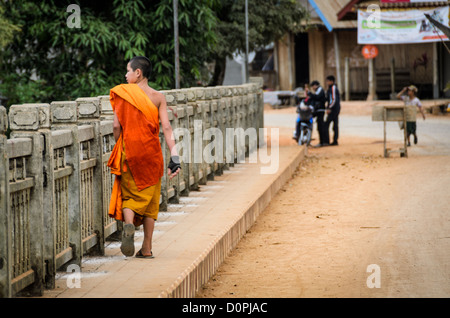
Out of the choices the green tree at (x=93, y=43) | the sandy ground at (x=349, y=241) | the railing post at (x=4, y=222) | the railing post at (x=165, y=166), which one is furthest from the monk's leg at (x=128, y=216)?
the green tree at (x=93, y=43)

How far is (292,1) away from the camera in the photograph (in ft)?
98.4

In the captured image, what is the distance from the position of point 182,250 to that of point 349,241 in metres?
2.50

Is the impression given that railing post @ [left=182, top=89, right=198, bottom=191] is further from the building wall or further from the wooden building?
the building wall

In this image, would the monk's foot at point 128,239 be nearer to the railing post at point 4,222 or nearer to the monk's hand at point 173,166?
the monk's hand at point 173,166

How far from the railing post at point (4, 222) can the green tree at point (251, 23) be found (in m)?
19.5

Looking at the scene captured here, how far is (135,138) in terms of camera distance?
24.6 ft

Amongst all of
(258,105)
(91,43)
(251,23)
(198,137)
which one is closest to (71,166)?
(198,137)

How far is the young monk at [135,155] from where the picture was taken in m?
7.50
